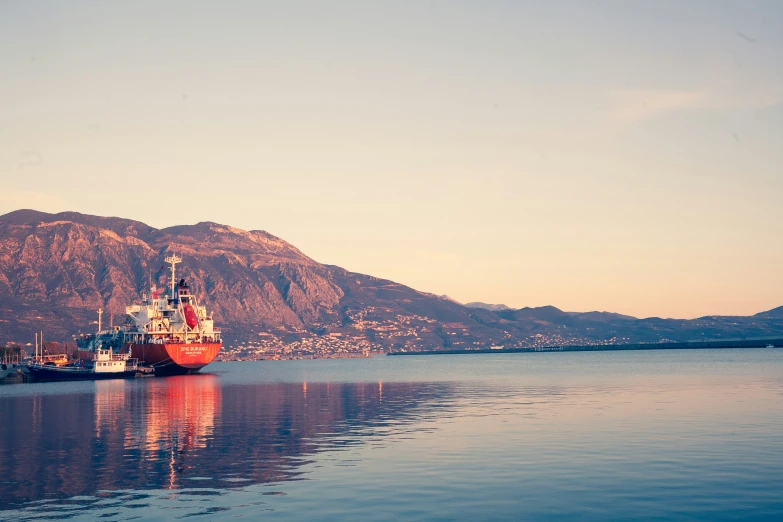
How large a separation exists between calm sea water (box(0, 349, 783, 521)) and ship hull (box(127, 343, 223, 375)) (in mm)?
102848

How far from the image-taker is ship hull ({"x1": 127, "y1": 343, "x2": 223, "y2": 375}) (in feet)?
604

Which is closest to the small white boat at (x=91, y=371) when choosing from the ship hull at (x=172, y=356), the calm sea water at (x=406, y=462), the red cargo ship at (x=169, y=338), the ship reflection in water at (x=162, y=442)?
the ship hull at (x=172, y=356)

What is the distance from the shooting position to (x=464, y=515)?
99.0 feet

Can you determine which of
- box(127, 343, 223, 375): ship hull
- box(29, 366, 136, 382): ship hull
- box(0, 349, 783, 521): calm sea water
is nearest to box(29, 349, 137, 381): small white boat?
box(29, 366, 136, 382): ship hull

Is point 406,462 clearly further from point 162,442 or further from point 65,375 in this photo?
point 65,375

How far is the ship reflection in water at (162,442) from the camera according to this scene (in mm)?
37031

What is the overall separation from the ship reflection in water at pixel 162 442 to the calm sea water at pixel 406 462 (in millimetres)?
183

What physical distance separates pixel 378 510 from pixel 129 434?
34.6 m

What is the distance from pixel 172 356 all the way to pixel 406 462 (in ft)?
498

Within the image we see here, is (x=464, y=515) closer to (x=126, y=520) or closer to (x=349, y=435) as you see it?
(x=126, y=520)

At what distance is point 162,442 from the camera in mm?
53938

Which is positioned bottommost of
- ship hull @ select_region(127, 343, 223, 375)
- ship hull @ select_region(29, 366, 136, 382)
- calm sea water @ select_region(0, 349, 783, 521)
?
calm sea water @ select_region(0, 349, 783, 521)

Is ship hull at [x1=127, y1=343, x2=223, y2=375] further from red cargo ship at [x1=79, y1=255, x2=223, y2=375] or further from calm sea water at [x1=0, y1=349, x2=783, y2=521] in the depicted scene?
calm sea water at [x1=0, y1=349, x2=783, y2=521]

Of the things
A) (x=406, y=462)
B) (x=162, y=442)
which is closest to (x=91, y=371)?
(x=162, y=442)
